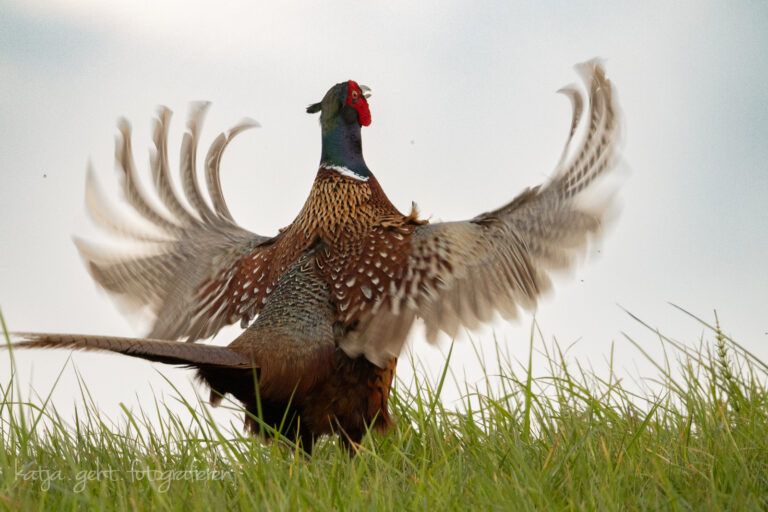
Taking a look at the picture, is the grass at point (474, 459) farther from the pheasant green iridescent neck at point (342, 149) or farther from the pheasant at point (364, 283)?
the pheasant green iridescent neck at point (342, 149)

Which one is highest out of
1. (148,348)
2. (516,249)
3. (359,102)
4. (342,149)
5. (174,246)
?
(359,102)

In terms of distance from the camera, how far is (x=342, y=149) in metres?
3.93

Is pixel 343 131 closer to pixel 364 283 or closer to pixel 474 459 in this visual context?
pixel 364 283

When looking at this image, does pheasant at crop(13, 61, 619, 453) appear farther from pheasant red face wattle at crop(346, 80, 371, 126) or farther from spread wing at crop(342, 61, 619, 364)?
pheasant red face wattle at crop(346, 80, 371, 126)

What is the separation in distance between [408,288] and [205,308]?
4.06 feet

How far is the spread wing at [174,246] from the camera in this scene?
13.5ft

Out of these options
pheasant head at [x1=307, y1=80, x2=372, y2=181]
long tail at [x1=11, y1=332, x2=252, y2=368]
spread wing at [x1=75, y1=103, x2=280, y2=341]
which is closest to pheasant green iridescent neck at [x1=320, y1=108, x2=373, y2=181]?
pheasant head at [x1=307, y1=80, x2=372, y2=181]

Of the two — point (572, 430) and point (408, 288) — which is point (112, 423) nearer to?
point (408, 288)

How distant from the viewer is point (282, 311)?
11.1 feet

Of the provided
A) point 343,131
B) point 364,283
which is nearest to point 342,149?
point 343,131

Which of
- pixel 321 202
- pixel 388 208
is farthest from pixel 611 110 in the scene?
pixel 321 202

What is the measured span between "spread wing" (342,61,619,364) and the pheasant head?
27.2 inches

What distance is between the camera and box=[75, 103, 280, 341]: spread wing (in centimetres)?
411

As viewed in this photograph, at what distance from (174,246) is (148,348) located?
5.72 feet
